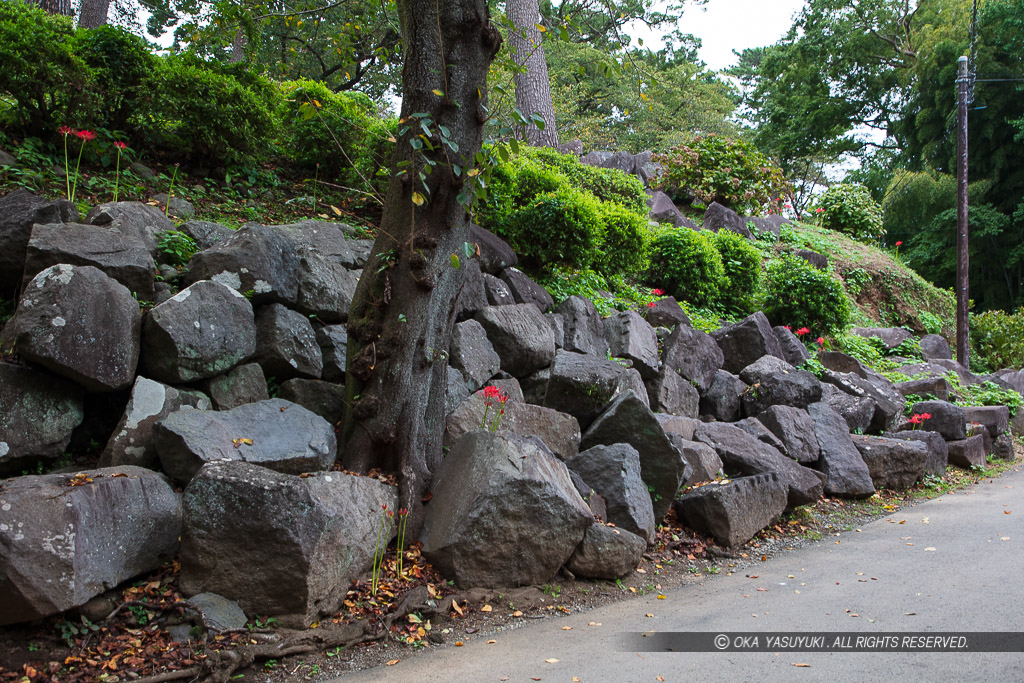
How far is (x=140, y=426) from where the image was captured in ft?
13.2

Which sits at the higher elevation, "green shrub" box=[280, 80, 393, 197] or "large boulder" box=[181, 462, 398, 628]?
"green shrub" box=[280, 80, 393, 197]

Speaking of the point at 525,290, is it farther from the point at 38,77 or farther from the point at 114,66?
the point at 38,77

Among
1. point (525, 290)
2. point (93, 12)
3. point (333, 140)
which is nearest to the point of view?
point (525, 290)

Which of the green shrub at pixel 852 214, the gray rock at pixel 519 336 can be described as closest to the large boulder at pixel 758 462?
the gray rock at pixel 519 336

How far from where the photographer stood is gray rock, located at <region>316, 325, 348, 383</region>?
201 inches

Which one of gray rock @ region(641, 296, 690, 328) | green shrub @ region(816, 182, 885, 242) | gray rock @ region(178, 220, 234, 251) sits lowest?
gray rock @ region(641, 296, 690, 328)

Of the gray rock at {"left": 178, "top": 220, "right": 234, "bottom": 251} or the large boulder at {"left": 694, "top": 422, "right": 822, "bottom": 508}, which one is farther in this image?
the large boulder at {"left": 694, "top": 422, "right": 822, "bottom": 508}

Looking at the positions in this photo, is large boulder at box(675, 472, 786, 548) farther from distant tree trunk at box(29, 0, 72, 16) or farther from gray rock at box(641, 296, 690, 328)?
distant tree trunk at box(29, 0, 72, 16)

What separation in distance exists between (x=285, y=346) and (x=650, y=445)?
2.86 metres

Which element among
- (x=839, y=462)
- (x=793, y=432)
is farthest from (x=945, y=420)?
(x=793, y=432)

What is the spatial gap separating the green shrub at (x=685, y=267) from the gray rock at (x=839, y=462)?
333 cm

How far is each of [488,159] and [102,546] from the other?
9.85ft

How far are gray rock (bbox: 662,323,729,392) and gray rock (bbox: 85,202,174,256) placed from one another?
5124mm

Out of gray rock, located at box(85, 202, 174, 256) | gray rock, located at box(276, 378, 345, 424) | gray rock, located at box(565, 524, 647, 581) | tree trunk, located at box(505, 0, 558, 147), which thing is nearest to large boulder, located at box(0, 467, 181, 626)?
gray rock, located at box(276, 378, 345, 424)
